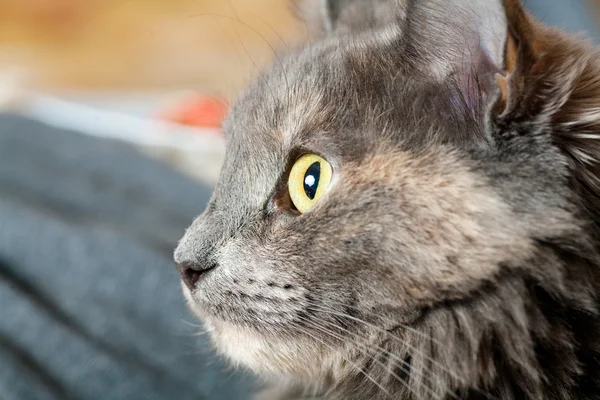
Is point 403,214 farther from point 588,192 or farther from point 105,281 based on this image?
point 105,281

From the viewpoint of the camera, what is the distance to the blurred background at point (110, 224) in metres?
1.10

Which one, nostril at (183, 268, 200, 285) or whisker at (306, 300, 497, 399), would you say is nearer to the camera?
whisker at (306, 300, 497, 399)

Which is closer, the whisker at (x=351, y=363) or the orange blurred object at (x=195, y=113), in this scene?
the whisker at (x=351, y=363)

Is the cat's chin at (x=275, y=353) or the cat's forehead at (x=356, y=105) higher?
the cat's forehead at (x=356, y=105)

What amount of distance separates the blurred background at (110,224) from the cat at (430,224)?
0.33 m

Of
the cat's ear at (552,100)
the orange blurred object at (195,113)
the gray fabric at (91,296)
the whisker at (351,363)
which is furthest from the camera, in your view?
the orange blurred object at (195,113)

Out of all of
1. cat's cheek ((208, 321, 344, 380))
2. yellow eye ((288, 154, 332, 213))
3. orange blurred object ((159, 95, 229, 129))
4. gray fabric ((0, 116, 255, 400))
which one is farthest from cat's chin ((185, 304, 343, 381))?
orange blurred object ((159, 95, 229, 129))

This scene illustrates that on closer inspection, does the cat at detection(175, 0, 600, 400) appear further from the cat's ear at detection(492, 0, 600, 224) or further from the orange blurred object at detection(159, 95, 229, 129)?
the orange blurred object at detection(159, 95, 229, 129)

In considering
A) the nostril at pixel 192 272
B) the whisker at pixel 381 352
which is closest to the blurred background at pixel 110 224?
the nostril at pixel 192 272

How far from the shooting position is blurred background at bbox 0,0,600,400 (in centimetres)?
110

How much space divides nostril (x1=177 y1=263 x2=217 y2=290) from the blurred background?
1.05ft

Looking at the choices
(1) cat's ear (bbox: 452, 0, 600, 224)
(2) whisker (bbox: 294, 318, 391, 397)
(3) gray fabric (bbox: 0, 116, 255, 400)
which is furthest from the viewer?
(3) gray fabric (bbox: 0, 116, 255, 400)

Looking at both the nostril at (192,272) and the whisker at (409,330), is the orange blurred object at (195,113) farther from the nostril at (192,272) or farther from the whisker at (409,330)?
the whisker at (409,330)

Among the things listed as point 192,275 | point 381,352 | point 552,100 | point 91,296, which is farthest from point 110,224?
point 552,100
